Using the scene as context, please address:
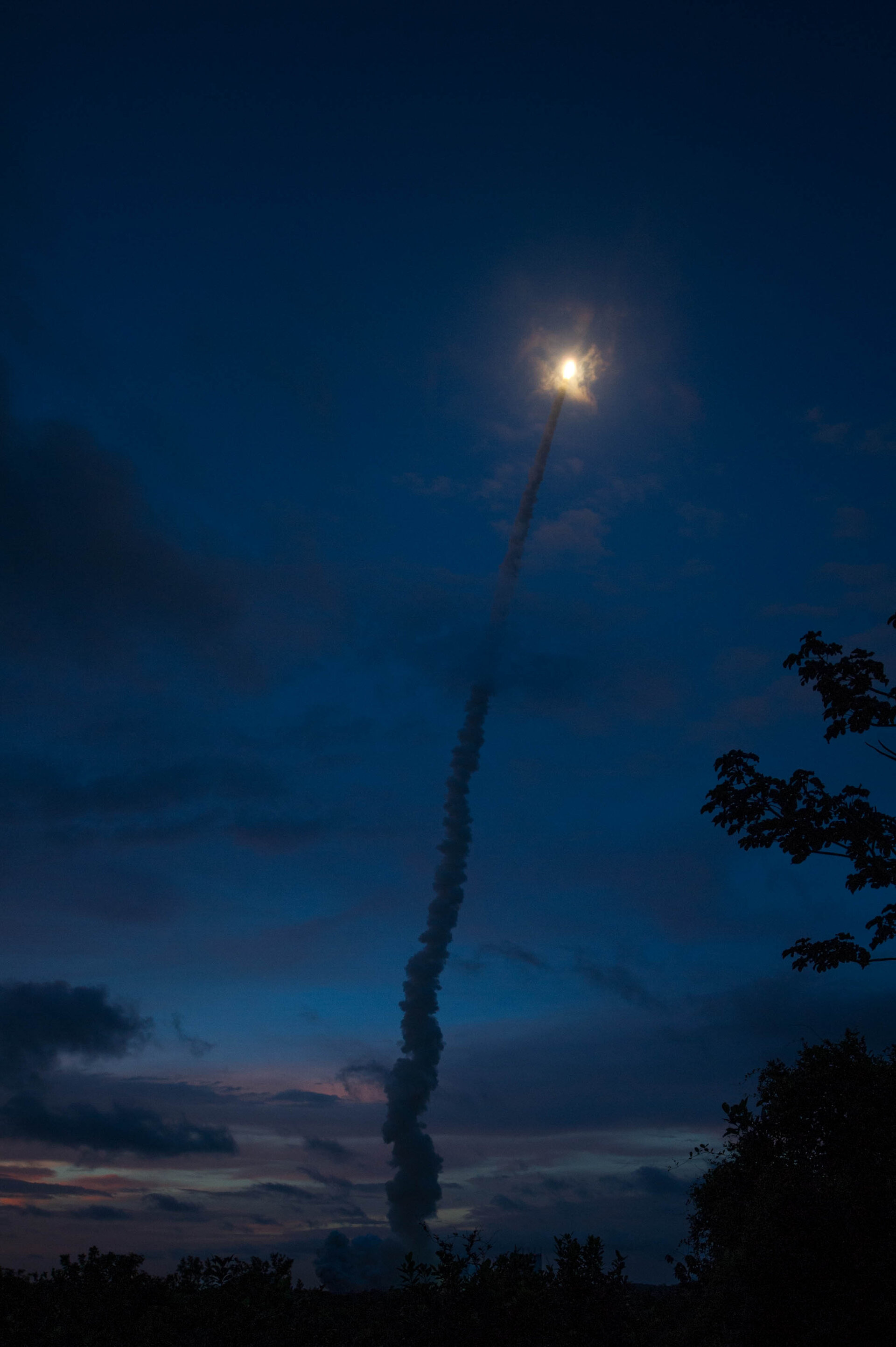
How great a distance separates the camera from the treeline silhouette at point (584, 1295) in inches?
685

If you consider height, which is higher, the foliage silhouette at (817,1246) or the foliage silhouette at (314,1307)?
the foliage silhouette at (817,1246)

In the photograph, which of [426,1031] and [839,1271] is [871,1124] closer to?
[839,1271]

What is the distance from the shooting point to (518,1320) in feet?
57.2

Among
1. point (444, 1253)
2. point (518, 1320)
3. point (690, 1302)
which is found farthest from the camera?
point (690, 1302)

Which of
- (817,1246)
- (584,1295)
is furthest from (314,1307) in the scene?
(817,1246)

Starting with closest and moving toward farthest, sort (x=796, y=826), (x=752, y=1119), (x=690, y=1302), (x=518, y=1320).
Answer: (x=518, y=1320) < (x=690, y=1302) < (x=796, y=826) < (x=752, y=1119)

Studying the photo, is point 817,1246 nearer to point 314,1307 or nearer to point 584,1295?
point 584,1295

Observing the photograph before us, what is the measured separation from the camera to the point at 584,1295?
18.4 m

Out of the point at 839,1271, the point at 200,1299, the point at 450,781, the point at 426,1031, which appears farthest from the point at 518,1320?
the point at 426,1031

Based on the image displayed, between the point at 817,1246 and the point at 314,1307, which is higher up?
the point at 817,1246

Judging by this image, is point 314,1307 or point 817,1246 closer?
point 817,1246

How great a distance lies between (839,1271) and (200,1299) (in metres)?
15.2

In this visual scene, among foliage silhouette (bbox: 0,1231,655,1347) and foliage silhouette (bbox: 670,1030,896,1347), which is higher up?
foliage silhouette (bbox: 670,1030,896,1347)

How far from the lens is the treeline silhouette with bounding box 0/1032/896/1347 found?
57.1 ft
